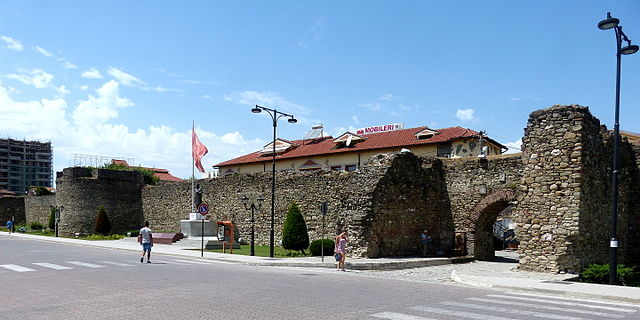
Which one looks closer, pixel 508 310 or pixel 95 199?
pixel 508 310

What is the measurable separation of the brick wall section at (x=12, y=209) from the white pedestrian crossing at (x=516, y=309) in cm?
6672

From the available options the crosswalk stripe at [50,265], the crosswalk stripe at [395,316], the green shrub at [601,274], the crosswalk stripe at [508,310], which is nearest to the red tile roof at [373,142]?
the green shrub at [601,274]

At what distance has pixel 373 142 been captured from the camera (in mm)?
51469

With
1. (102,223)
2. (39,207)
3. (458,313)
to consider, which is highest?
(458,313)

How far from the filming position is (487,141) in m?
47.2

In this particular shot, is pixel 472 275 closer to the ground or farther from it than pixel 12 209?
farther from it

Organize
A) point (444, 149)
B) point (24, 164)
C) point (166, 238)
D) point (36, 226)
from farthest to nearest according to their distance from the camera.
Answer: point (24, 164), point (36, 226), point (444, 149), point (166, 238)

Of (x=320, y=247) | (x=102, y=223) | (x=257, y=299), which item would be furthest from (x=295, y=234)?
(x=102, y=223)

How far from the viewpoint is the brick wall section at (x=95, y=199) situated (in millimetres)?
45219

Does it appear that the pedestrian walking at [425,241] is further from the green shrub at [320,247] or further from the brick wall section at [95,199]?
the brick wall section at [95,199]

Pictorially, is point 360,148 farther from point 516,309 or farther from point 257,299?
point 516,309

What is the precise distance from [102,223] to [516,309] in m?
40.2

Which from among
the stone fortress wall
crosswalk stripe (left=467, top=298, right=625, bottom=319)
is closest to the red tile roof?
the stone fortress wall

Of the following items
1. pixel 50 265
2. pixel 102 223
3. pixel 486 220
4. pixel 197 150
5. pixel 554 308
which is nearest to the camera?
pixel 554 308
